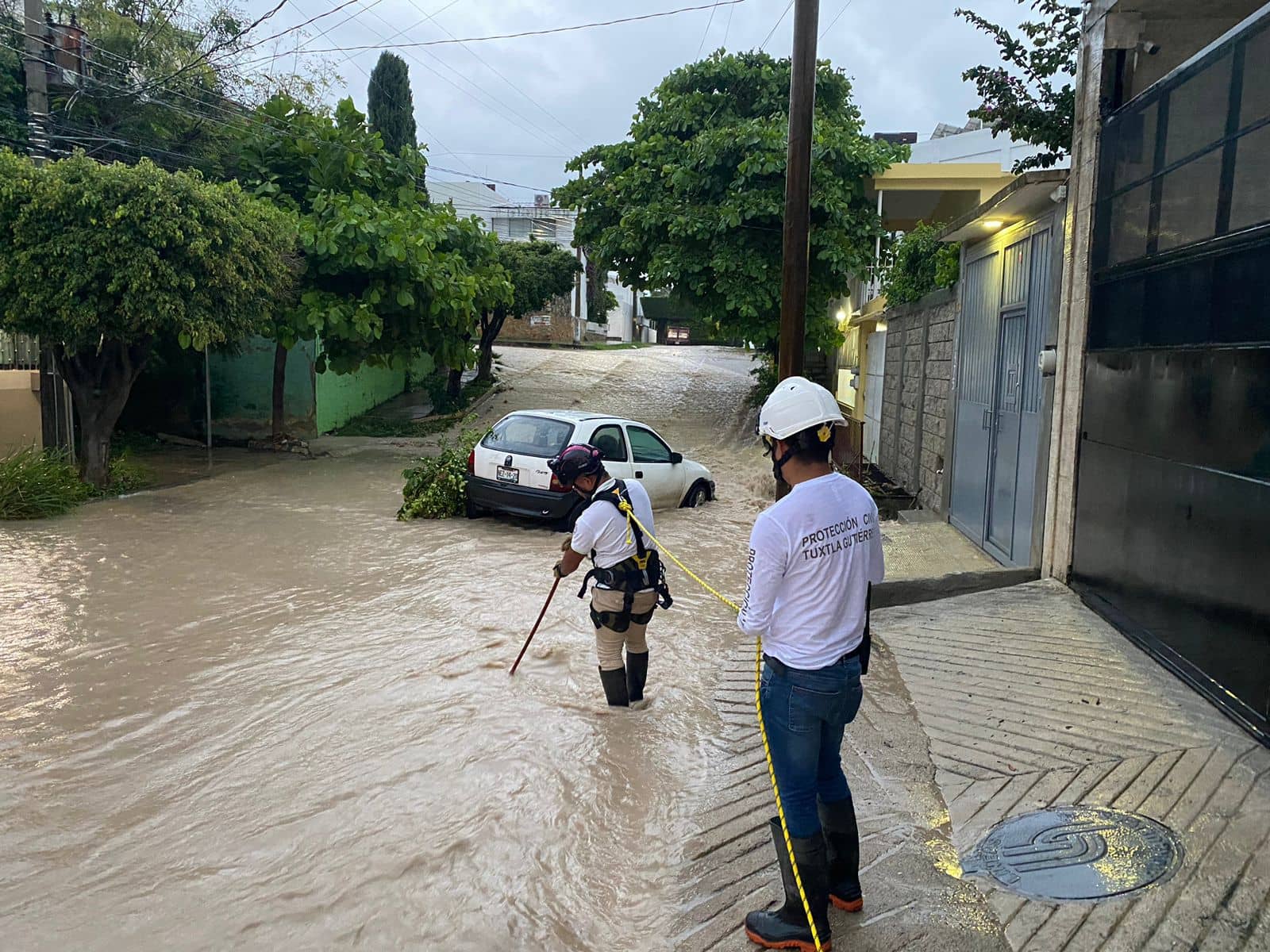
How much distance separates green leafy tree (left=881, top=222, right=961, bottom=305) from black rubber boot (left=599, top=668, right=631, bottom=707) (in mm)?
7300

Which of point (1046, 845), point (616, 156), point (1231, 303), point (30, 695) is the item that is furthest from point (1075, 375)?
point (616, 156)

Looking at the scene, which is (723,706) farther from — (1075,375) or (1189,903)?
(1075,375)

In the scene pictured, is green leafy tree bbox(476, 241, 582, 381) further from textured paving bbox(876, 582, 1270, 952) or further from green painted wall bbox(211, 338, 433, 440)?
textured paving bbox(876, 582, 1270, 952)

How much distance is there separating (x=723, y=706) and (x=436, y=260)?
12874mm

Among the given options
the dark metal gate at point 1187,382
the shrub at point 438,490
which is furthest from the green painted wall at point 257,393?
the dark metal gate at point 1187,382

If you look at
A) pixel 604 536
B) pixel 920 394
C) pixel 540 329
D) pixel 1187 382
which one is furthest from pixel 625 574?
pixel 540 329

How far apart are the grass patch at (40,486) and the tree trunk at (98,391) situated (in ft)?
0.84

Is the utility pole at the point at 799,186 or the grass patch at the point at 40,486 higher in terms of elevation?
the utility pole at the point at 799,186

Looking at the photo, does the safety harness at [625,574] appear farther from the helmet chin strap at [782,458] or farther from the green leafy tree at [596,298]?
the green leafy tree at [596,298]

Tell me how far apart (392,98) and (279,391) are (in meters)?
19.4

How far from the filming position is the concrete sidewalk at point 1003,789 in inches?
127

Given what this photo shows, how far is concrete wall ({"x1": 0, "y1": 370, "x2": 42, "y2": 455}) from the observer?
1309 cm

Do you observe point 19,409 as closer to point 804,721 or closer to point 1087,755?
point 804,721

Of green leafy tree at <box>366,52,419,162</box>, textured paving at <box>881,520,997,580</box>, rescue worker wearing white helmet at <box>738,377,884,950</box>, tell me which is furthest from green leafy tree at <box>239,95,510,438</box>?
green leafy tree at <box>366,52,419,162</box>
